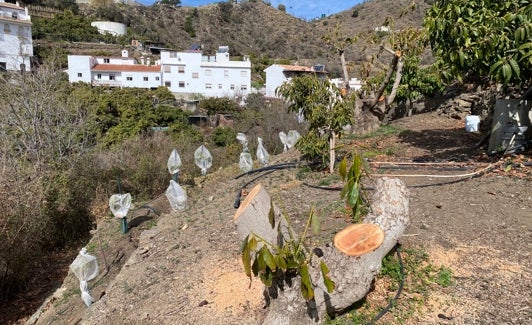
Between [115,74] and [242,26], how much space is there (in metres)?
29.7

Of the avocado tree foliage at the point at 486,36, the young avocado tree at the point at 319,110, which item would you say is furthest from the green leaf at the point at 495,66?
the young avocado tree at the point at 319,110

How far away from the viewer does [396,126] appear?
9.23m

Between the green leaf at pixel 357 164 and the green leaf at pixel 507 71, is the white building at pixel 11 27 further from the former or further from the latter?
the green leaf at pixel 357 164

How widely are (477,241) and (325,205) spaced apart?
4.89ft

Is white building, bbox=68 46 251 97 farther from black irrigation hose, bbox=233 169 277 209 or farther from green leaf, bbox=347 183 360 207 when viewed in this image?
green leaf, bbox=347 183 360 207

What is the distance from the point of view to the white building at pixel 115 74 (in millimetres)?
33250

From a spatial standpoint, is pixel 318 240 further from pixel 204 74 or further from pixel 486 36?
pixel 204 74

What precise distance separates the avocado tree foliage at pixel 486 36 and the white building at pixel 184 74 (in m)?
29.5

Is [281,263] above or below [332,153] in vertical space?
below

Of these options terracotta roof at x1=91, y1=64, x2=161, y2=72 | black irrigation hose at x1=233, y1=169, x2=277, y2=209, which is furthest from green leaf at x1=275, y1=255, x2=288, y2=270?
terracotta roof at x1=91, y1=64, x2=161, y2=72

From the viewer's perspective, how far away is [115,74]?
34.3 m

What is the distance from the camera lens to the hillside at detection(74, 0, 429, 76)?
5109cm

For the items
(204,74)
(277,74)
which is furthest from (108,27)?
(277,74)

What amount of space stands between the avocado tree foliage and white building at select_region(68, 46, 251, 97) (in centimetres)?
2952
